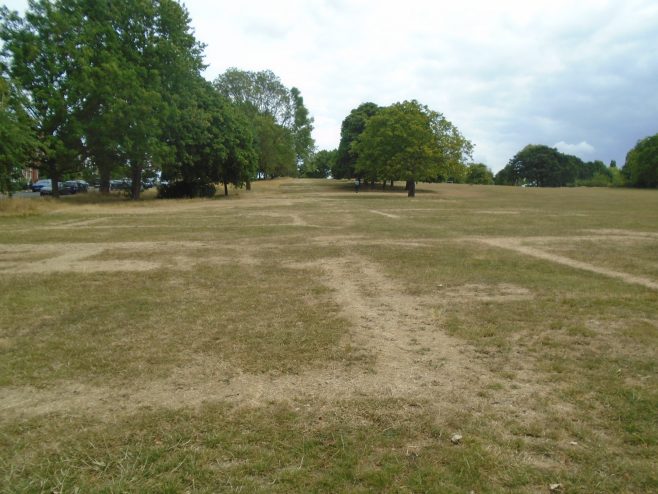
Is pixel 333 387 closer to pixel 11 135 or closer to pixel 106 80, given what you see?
pixel 11 135

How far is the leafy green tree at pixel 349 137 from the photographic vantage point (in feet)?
195

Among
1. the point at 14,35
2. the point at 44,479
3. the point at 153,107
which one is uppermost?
the point at 14,35

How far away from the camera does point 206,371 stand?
174 inches

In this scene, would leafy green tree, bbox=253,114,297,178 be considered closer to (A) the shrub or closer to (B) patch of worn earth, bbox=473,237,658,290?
(A) the shrub

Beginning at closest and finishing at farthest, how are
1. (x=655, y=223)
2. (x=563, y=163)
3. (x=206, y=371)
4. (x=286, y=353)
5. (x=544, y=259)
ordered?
(x=206, y=371), (x=286, y=353), (x=544, y=259), (x=655, y=223), (x=563, y=163)

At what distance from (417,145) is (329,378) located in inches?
1408

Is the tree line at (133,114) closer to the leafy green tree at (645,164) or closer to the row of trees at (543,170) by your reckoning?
the leafy green tree at (645,164)

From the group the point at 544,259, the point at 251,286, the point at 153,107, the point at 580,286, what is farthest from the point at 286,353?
the point at 153,107

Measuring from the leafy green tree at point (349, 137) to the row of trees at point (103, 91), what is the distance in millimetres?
24583

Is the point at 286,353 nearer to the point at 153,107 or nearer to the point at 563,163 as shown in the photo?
the point at 153,107

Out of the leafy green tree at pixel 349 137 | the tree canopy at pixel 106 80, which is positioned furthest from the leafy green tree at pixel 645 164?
the tree canopy at pixel 106 80

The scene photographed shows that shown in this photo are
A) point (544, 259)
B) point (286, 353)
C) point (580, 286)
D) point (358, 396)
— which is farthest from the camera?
point (544, 259)

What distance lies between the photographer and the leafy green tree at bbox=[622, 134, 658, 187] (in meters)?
69.4

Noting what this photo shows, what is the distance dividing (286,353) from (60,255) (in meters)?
8.82
